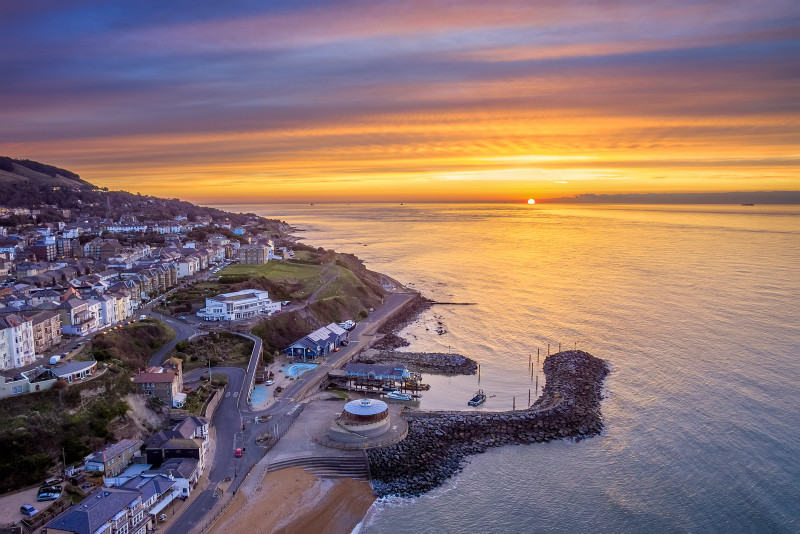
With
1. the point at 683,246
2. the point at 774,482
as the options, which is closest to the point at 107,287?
the point at 774,482

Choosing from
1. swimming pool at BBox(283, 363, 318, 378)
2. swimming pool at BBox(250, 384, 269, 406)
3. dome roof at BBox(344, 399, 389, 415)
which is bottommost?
swimming pool at BBox(283, 363, 318, 378)

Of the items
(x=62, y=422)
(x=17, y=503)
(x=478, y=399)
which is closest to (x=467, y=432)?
(x=478, y=399)

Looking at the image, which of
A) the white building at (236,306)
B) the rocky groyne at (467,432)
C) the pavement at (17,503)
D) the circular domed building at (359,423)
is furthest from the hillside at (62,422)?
the white building at (236,306)

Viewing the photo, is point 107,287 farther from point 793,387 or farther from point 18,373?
point 793,387

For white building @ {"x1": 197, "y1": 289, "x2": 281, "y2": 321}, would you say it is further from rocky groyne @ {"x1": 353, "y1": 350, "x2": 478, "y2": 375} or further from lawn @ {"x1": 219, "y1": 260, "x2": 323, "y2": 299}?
rocky groyne @ {"x1": 353, "y1": 350, "x2": 478, "y2": 375}

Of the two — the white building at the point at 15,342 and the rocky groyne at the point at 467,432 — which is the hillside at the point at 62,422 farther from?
the rocky groyne at the point at 467,432

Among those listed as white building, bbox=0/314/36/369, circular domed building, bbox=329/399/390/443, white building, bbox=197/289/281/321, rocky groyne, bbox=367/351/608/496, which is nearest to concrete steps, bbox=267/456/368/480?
rocky groyne, bbox=367/351/608/496
